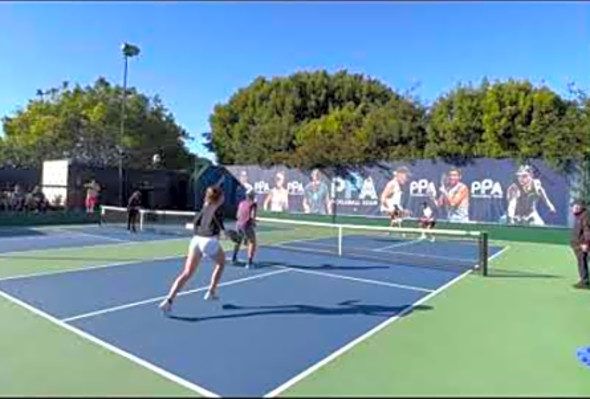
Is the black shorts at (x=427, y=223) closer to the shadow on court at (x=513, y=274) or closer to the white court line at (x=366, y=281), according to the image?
the shadow on court at (x=513, y=274)

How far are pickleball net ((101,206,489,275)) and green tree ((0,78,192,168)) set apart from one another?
1295cm

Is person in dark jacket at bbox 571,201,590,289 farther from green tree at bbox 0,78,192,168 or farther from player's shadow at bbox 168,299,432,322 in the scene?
green tree at bbox 0,78,192,168

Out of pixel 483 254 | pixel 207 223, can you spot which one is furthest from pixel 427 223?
pixel 207 223

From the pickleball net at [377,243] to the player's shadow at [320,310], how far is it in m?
4.17

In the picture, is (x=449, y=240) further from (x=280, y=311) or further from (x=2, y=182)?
(x=2, y=182)

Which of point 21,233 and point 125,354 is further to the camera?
point 21,233

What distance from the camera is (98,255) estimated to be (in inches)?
512

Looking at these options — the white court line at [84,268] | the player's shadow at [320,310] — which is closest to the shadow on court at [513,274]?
the player's shadow at [320,310]

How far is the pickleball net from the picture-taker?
513 inches

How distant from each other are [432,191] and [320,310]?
51.2ft

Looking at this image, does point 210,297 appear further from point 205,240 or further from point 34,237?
point 34,237

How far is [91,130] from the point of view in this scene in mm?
36219

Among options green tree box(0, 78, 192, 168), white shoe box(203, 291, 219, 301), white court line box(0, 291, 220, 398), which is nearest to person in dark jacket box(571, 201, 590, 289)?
white shoe box(203, 291, 219, 301)

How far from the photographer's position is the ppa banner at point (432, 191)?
20.1m
